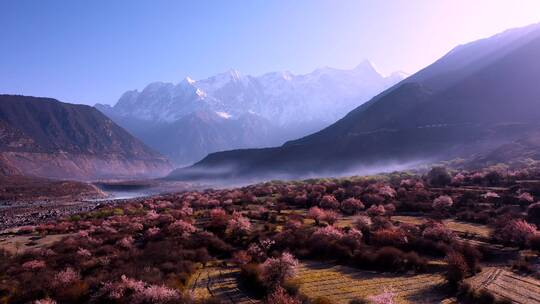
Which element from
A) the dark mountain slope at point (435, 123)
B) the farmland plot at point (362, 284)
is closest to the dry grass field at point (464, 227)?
the farmland plot at point (362, 284)

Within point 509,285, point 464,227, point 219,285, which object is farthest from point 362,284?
point 464,227

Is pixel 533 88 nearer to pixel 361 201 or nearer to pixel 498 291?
pixel 361 201

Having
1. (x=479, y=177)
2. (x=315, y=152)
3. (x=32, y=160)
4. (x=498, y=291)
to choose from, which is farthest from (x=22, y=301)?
(x=32, y=160)

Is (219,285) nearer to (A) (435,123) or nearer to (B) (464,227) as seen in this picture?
(B) (464,227)

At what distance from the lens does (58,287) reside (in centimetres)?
1395

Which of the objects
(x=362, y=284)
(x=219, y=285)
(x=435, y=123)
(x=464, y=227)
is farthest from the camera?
(x=435, y=123)

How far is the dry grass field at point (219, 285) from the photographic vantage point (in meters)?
13.0

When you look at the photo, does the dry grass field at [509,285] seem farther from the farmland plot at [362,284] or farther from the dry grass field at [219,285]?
the dry grass field at [219,285]

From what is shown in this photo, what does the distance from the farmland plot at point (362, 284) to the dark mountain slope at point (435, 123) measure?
80.7 metres

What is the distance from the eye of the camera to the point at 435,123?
112 metres

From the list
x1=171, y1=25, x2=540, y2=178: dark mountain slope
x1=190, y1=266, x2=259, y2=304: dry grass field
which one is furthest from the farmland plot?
x1=171, y1=25, x2=540, y2=178: dark mountain slope

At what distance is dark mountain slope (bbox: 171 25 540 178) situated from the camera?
316 ft

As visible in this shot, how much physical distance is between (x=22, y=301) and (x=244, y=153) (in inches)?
6093

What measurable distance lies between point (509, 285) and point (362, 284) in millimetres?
4771
